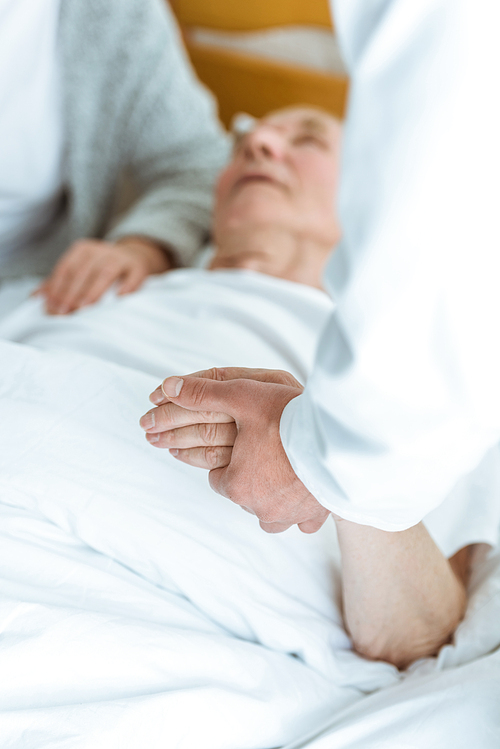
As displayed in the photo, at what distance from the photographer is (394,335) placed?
14.0 inches

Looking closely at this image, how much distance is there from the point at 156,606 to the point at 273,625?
12 cm

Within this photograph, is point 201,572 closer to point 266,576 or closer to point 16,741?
point 266,576

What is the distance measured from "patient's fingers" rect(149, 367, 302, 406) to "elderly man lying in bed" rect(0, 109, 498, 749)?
2 centimetres

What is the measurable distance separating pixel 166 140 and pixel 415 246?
119 centimetres

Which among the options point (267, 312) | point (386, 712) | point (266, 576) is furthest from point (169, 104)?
point (386, 712)

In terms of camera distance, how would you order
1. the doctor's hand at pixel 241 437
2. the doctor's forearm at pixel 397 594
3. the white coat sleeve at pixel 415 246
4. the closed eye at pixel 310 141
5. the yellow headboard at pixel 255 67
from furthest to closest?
1. the yellow headboard at pixel 255 67
2. the closed eye at pixel 310 141
3. the doctor's forearm at pixel 397 594
4. the doctor's hand at pixel 241 437
5. the white coat sleeve at pixel 415 246

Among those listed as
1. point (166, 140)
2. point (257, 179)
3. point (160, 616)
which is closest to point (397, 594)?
point (160, 616)

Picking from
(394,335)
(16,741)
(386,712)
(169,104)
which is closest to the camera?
(394,335)

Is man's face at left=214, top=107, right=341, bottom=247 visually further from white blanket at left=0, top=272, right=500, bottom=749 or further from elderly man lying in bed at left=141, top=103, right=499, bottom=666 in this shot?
white blanket at left=0, top=272, right=500, bottom=749

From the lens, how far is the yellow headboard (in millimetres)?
1799

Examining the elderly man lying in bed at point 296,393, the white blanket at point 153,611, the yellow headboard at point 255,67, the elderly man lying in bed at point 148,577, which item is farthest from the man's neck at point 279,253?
the yellow headboard at point 255,67

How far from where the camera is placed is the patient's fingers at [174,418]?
0.54 m

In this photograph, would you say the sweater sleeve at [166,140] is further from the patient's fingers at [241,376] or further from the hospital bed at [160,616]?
the patient's fingers at [241,376]

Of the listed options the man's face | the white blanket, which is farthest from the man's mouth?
the white blanket
